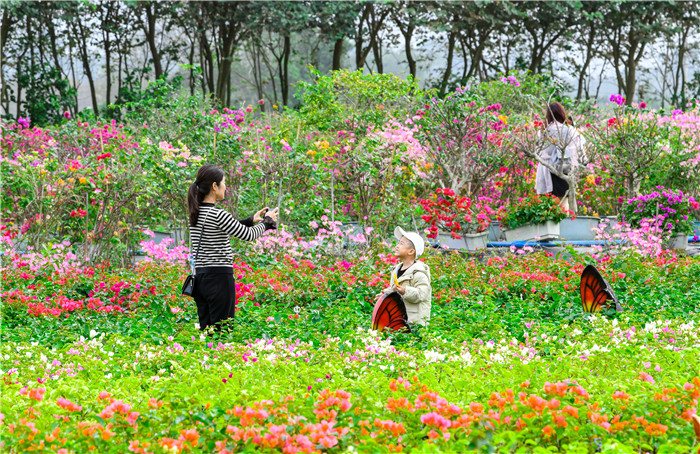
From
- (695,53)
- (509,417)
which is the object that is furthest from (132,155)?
(695,53)

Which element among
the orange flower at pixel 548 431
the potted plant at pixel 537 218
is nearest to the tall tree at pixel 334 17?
the potted plant at pixel 537 218

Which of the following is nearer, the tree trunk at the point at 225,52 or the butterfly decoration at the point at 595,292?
the butterfly decoration at the point at 595,292

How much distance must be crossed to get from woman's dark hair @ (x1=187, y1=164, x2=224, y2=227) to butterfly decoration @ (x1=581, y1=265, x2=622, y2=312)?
9.00ft

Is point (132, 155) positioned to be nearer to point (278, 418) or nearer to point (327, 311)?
point (327, 311)

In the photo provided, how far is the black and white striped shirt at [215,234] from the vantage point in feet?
14.9

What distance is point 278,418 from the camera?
94.1 inches

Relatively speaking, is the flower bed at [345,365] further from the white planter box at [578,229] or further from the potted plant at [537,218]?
the white planter box at [578,229]

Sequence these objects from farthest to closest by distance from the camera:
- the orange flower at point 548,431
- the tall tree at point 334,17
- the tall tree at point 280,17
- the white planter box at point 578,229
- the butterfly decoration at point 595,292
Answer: the tall tree at point 334,17
the tall tree at point 280,17
the white planter box at point 578,229
the butterfly decoration at point 595,292
the orange flower at point 548,431

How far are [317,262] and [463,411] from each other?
5.09 m

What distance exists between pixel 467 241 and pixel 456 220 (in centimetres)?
30

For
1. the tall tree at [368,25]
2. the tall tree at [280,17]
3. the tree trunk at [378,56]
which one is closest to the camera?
the tall tree at [280,17]

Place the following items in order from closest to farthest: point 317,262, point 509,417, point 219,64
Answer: point 509,417 → point 317,262 → point 219,64

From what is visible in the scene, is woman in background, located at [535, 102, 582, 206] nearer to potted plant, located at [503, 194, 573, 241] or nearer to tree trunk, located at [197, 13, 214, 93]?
potted plant, located at [503, 194, 573, 241]

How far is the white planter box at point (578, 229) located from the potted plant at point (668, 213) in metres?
0.45
